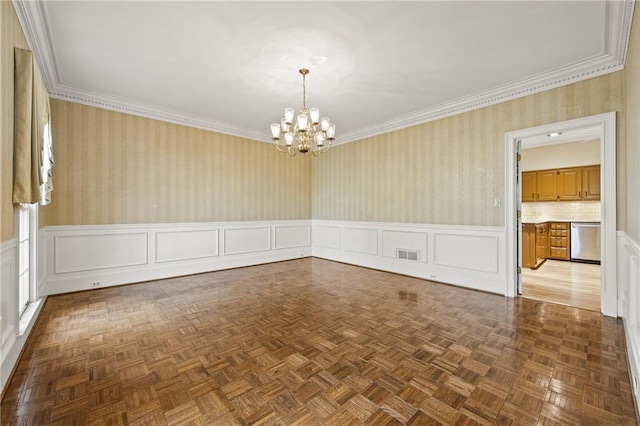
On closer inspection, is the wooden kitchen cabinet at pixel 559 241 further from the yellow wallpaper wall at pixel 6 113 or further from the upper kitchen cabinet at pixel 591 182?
the yellow wallpaper wall at pixel 6 113

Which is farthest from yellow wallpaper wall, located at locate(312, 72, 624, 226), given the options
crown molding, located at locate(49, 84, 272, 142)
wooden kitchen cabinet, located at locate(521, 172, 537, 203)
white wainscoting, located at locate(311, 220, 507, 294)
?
wooden kitchen cabinet, located at locate(521, 172, 537, 203)

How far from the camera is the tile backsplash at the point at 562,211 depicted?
671 centimetres

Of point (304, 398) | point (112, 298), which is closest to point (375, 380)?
point (304, 398)

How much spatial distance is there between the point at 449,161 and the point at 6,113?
16.6 feet

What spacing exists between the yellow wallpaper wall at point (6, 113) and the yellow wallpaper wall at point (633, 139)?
446 cm

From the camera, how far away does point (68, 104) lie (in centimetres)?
403

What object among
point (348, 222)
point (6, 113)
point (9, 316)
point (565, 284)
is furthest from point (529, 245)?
point (6, 113)

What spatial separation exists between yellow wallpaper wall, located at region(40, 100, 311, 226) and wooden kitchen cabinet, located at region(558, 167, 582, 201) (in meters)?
6.54

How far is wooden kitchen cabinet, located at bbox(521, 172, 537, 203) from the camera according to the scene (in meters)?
7.26

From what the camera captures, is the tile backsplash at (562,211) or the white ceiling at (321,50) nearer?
the white ceiling at (321,50)

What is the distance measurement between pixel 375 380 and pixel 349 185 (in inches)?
184

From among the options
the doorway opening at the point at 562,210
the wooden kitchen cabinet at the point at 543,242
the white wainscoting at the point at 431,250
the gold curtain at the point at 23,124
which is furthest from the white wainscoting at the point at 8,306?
the wooden kitchen cabinet at the point at 543,242

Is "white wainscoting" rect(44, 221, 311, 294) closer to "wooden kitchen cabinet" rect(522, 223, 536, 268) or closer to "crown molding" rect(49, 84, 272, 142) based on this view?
"crown molding" rect(49, 84, 272, 142)

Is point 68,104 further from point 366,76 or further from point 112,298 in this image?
point 366,76
